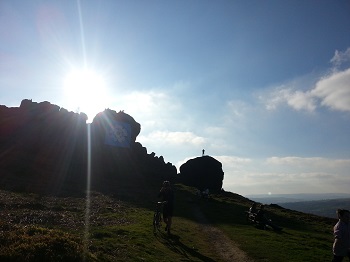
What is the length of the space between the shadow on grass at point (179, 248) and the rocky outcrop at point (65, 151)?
37.4 meters

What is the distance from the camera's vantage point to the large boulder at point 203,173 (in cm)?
10988

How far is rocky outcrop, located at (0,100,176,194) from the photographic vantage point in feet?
215

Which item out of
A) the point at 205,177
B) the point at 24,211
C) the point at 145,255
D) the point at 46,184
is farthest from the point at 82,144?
the point at 145,255

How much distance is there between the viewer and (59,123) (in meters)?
86.2

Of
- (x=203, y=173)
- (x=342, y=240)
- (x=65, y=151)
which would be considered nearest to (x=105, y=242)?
(x=342, y=240)

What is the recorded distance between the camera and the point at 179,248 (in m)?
20.8

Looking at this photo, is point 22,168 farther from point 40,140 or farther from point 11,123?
point 11,123

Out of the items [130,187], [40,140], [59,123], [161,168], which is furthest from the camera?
[161,168]

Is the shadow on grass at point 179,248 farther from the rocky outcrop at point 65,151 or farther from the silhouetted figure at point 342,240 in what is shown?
the rocky outcrop at point 65,151

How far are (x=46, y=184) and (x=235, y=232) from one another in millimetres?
35683

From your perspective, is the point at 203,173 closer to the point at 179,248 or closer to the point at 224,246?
the point at 224,246

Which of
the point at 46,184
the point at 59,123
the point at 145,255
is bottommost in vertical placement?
the point at 145,255

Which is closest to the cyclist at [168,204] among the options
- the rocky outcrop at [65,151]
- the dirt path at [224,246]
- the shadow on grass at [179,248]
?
the shadow on grass at [179,248]

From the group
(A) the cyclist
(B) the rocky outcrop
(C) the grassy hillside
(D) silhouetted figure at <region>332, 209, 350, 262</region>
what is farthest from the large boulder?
(D) silhouetted figure at <region>332, 209, 350, 262</region>
